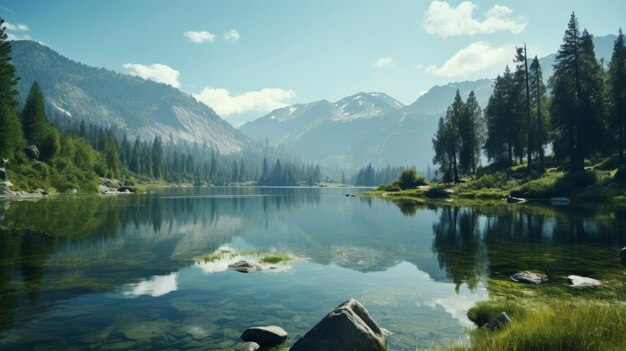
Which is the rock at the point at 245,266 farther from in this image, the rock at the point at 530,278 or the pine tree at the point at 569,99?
the pine tree at the point at 569,99

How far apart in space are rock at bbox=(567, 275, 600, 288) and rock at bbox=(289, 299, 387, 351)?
11694mm

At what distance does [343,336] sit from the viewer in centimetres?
1082

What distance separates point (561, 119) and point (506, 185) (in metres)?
15.7

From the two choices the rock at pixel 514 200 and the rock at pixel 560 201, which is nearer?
the rock at pixel 560 201

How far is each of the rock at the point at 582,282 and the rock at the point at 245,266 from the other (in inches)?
654

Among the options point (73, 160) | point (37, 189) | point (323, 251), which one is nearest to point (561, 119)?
point (323, 251)

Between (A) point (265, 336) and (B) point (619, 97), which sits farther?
(B) point (619, 97)

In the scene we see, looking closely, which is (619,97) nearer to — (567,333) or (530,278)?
(530,278)

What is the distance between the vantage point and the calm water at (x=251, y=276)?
13.4 m

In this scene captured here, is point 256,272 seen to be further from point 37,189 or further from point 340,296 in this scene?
point 37,189

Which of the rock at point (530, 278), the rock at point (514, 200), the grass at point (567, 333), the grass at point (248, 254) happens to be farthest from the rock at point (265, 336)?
the rock at point (514, 200)

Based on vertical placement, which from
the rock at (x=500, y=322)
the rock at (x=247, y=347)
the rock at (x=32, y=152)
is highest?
the rock at (x=32, y=152)

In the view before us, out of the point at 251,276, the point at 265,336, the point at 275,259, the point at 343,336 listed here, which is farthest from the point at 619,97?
the point at 265,336

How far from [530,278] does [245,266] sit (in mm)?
15990
